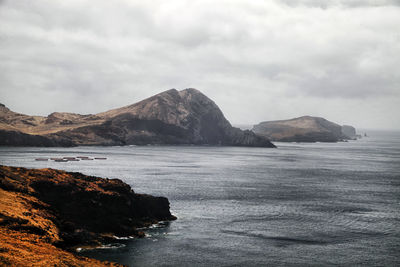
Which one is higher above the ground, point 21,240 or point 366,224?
point 21,240

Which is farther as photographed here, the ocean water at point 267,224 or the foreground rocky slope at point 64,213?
the ocean water at point 267,224

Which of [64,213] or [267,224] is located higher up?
[64,213]

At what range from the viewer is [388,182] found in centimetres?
12888

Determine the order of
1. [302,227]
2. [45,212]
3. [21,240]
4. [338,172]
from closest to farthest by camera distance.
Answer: [21,240] < [45,212] < [302,227] < [338,172]

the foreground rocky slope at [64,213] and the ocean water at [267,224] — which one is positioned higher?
the foreground rocky slope at [64,213]

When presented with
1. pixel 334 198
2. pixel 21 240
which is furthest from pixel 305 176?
pixel 21 240

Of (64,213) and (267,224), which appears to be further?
(267,224)

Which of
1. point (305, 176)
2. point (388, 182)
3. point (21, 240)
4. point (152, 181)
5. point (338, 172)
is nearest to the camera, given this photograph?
point (21, 240)

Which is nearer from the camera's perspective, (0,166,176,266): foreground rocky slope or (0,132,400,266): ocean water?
(0,166,176,266): foreground rocky slope

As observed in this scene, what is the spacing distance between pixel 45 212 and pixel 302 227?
41.9 metres

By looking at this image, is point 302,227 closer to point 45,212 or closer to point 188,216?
point 188,216

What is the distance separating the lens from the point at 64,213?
58.1 metres

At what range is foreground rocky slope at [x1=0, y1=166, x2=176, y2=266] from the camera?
40741mm

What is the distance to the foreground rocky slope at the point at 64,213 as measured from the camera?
4074 centimetres
